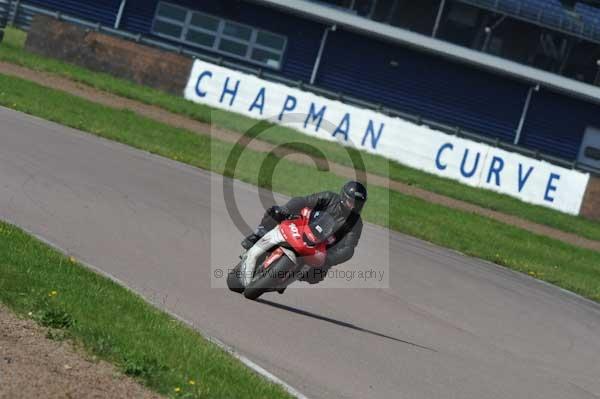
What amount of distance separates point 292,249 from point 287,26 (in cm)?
3044

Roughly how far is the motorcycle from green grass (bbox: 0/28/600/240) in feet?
56.4

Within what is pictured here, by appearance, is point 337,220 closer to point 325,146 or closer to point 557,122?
point 325,146

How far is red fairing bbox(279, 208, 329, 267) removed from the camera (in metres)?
11.1

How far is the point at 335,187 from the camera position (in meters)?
24.9

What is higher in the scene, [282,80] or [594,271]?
[282,80]

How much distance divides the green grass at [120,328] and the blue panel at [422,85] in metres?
30.7

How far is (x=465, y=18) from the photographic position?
4175 centimetres

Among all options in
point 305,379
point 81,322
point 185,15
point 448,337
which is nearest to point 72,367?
point 81,322

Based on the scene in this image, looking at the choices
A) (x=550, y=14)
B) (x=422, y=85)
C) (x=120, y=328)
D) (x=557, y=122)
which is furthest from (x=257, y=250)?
(x=550, y=14)

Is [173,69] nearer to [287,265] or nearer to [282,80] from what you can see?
[282,80]

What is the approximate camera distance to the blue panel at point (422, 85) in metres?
39.9

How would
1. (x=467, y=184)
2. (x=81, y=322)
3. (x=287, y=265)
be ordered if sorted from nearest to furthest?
(x=81, y=322), (x=287, y=265), (x=467, y=184)

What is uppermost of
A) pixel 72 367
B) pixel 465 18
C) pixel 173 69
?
pixel 465 18

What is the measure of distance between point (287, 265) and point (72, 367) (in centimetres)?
405
